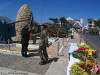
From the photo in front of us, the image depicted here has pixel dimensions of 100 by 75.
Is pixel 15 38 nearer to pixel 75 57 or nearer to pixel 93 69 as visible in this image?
pixel 75 57

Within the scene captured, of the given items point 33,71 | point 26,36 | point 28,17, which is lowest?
point 33,71

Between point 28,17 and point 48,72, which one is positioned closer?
point 48,72

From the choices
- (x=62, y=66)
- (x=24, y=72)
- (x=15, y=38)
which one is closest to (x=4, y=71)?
(x=24, y=72)

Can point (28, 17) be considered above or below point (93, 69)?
above

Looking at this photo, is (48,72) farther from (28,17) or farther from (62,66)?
(28,17)

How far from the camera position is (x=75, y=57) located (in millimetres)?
4383

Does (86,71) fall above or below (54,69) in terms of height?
above

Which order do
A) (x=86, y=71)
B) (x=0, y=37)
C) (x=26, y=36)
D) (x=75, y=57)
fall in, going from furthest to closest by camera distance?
1. (x=0, y=37)
2. (x=26, y=36)
3. (x=75, y=57)
4. (x=86, y=71)

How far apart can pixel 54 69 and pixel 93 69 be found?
2342 millimetres

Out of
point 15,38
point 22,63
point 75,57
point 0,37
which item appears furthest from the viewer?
point 15,38

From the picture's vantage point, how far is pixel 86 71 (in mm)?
2896

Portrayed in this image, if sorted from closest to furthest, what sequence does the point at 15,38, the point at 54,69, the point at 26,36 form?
the point at 54,69 < the point at 26,36 < the point at 15,38

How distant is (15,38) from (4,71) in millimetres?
11716

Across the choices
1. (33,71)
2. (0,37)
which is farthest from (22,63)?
(0,37)
